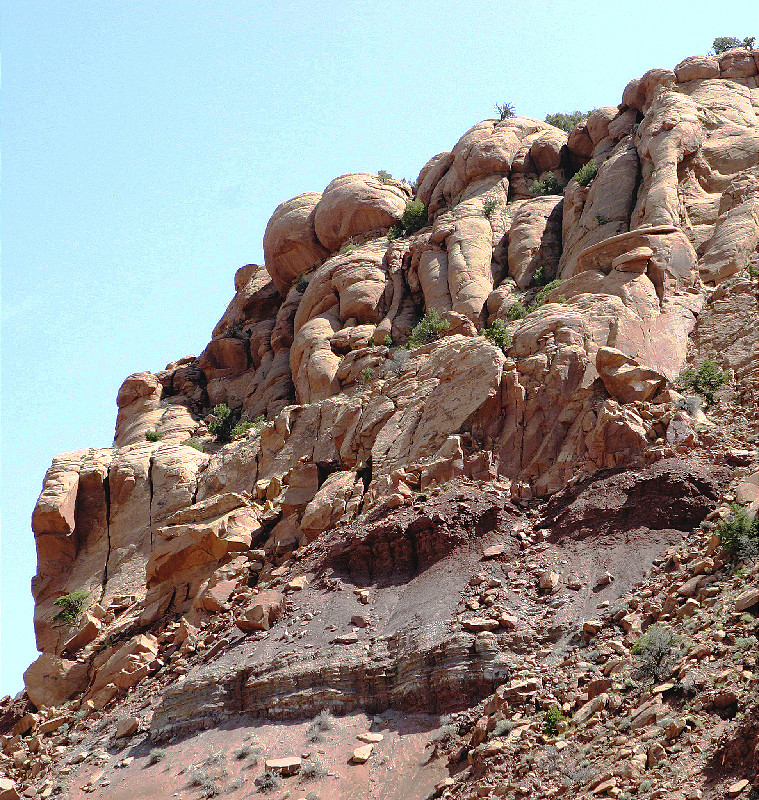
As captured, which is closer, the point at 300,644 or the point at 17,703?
the point at 300,644

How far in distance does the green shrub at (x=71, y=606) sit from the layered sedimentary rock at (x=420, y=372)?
130 mm

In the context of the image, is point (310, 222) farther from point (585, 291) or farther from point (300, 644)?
point (300, 644)

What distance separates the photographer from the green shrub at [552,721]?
19000 mm

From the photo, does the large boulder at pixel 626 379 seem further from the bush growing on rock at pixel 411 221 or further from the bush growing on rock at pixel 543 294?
the bush growing on rock at pixel 411 221

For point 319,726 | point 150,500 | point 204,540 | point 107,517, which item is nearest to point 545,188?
point 150,500

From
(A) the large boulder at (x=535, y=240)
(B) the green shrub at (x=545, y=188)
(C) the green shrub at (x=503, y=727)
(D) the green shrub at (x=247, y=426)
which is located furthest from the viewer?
(B) the green shrub at (x=545, y=188)

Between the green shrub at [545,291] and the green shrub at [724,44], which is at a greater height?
the green shrub at [724,44]

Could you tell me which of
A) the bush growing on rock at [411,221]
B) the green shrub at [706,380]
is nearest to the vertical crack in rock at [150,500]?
the bush growing on rock at [411,221]

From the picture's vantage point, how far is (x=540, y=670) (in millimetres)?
21141

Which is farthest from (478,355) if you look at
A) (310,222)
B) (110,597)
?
(310,222)

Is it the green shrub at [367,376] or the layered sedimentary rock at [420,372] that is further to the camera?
the green shrub at [367,376]

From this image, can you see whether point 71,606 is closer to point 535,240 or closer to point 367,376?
point 367,376

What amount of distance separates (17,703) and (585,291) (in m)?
23.2

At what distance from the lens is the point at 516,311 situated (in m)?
36.5
